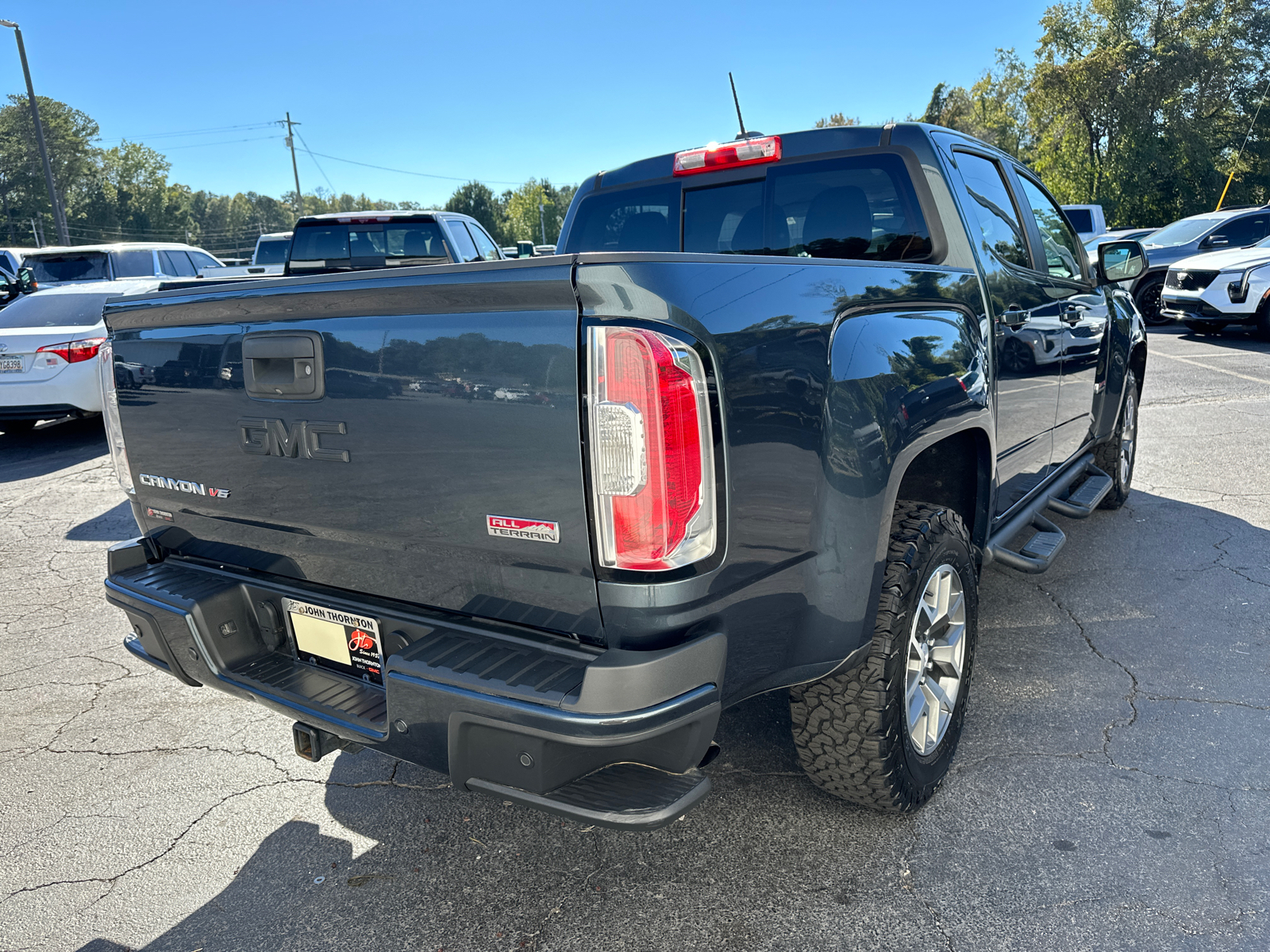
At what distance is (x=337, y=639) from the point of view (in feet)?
7.41

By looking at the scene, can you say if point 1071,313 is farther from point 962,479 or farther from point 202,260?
point 202,260

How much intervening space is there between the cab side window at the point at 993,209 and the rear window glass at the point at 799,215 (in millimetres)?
304

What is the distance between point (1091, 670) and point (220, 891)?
3133 mm

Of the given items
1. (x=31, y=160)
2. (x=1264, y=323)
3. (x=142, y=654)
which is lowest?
(x=1264, y=323)

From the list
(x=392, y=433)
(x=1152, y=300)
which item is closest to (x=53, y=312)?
(x=392, y=433)

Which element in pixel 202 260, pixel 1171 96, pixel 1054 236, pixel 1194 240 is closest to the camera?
pixel 1054 236

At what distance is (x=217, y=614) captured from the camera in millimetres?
2350

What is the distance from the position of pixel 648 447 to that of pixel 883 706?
1.10 m

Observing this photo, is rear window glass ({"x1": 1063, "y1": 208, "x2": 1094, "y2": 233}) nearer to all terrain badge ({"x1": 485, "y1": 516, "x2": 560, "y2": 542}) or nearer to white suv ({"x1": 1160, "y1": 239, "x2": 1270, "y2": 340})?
white suv ({"x1": 1160, "y1": 239, "x2": 1270, "y2": 340})

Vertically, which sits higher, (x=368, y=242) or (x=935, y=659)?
(x=368, y=242)

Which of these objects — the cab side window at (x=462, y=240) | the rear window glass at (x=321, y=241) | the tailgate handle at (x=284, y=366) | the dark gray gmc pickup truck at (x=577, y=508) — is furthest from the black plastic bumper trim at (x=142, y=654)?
the rear window glass at (x=321, y=241)

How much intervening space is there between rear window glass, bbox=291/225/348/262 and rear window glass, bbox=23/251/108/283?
4916 mm

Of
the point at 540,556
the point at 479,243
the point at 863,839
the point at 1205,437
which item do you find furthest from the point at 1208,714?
the point at 479,243

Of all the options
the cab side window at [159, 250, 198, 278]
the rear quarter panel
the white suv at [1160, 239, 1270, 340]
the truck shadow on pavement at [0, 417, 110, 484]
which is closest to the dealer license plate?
the rear quarter panel
